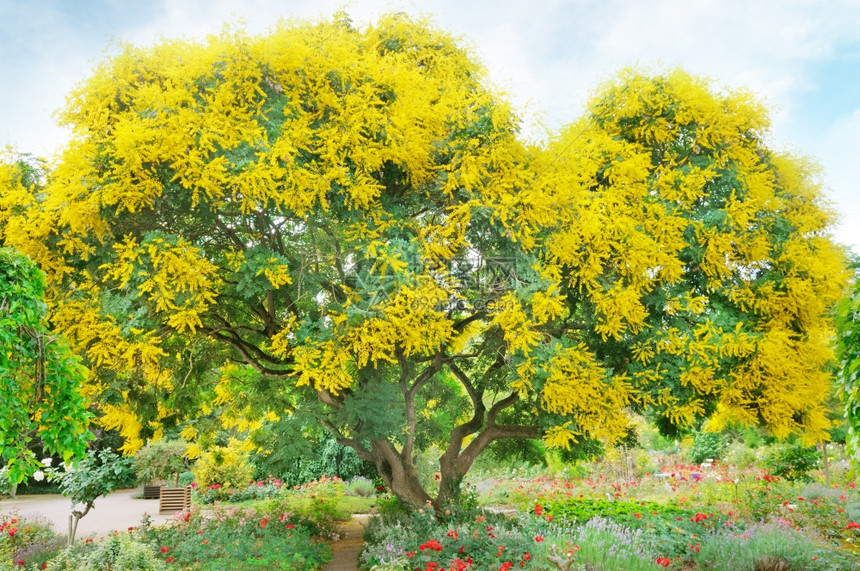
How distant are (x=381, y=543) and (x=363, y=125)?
5.22 meters

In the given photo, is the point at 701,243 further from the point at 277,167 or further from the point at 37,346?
the point at 37,346

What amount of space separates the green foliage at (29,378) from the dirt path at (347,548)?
4.44 m

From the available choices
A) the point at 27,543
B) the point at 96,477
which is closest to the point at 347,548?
the point at 96,477

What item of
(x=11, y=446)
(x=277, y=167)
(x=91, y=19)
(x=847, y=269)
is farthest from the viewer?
(x=847, y=269)

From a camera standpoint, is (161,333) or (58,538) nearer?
(161,333)

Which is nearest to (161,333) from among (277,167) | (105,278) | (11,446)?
(105,278)

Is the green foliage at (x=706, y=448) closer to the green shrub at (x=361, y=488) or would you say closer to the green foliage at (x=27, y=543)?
the green shrub at (x=361, y=488)

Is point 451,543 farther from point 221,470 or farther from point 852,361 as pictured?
point 221,470

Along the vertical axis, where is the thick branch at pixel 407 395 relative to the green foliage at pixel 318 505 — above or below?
above

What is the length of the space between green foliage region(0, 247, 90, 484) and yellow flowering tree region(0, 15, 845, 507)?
6.23 ft

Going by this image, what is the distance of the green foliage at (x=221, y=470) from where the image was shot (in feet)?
48.8

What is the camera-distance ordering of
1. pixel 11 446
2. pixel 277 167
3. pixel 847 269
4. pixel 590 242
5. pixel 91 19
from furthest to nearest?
pixel 847 269, pixel 590 242, pixel 91 19, pixel 277 167, pixel 11 446

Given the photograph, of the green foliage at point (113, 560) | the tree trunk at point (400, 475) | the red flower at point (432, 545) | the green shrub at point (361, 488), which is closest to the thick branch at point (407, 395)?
the tree trunk at point (400, 475)

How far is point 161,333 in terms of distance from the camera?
25.9 ft
